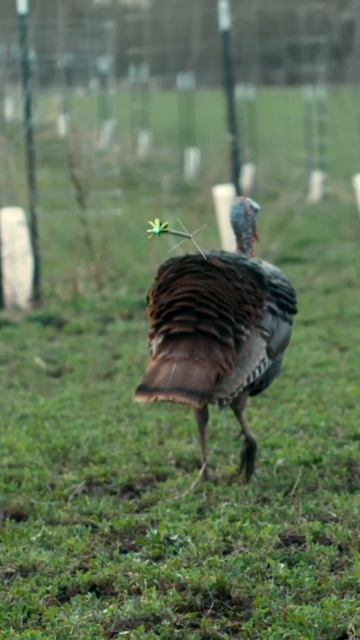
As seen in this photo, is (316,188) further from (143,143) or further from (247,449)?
(247,449)

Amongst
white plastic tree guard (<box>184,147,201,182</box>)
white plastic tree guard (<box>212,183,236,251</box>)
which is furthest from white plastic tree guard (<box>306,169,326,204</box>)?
white plastic tree guard (<box>212,183,236,251</box>)

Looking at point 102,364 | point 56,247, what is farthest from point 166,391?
point 56,247

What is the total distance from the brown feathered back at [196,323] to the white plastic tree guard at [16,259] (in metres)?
5.02

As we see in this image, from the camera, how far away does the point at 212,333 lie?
5539 mm

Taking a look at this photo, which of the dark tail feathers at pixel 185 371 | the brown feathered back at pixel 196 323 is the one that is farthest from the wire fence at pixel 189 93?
the dark tail feathers at pixel 185 371

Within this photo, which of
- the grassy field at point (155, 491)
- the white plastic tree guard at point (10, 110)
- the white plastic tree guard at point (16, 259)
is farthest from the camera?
the white plastic tree guard at point (10, 110)

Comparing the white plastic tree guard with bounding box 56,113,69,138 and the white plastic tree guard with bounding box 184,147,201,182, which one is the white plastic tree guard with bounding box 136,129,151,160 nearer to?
the white plastic tree guard with bounding box 184,147,201,182

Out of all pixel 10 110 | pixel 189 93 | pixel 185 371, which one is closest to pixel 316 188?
pixel 10 110

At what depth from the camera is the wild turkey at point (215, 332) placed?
5.39 m

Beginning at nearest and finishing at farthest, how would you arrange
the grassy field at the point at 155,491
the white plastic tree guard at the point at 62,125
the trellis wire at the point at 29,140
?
the grassy field at the point at 155,491
the trellis wire at the point at 29,140
the white plastic tree guard at the point at 62,125

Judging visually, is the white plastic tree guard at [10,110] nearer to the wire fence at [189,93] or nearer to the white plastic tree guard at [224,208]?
the wire fence at [189,93]

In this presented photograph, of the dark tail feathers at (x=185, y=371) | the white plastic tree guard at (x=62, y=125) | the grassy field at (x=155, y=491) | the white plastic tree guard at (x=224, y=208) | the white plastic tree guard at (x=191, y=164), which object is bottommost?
the grassy field at (x=155, y=491)

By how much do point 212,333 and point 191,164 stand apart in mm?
14558

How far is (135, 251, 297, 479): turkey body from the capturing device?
539cm
